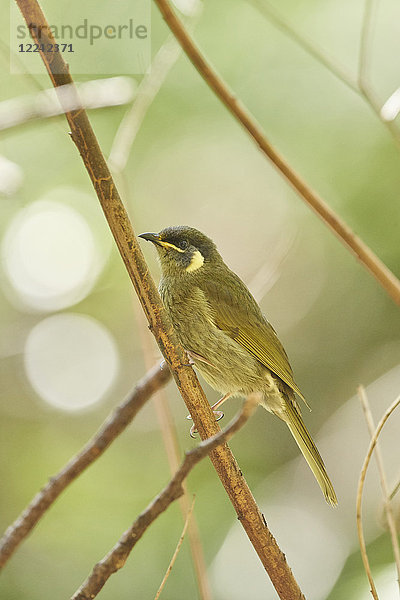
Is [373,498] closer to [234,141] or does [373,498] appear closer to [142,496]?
[142,496]

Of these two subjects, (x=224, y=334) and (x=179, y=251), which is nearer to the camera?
(x=224, y=334)

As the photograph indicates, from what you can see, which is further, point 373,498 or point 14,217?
point 14,217

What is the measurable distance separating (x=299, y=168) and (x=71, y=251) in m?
1.77

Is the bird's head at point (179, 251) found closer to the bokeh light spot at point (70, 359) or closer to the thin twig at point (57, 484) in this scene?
the bokeh light spot at point (70, 359)

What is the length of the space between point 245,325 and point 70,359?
85.7 inches

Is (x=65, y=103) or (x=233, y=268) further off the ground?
(x=233, y=268)

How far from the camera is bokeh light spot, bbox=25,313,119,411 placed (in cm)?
508

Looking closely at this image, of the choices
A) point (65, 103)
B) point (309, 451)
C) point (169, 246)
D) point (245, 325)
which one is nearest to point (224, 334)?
point (245, 325)

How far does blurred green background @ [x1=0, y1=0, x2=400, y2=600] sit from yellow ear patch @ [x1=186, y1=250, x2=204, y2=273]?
2.33ft

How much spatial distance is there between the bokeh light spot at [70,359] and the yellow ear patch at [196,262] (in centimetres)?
183

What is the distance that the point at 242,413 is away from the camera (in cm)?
108

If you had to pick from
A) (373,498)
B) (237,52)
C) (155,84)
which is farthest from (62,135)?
(373,498)

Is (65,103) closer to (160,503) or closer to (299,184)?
(299,184)

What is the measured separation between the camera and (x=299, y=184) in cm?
136
